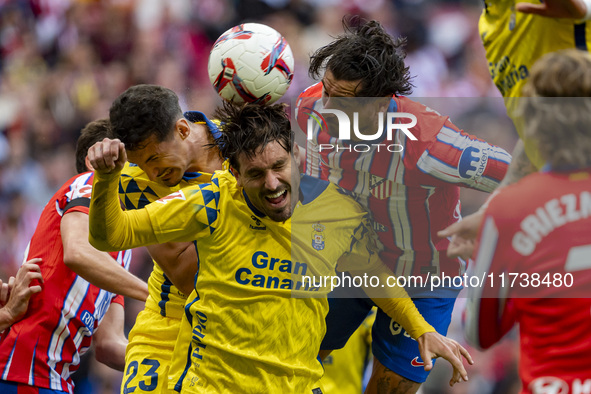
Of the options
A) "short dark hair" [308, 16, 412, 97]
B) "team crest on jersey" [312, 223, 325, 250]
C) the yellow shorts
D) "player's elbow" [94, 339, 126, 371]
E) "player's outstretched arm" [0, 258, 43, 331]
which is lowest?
"player's elbow" [94, 339, 126, 371]

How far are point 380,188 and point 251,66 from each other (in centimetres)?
96

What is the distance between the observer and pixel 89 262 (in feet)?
14.1

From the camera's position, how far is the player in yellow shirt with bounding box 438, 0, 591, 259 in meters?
3.03

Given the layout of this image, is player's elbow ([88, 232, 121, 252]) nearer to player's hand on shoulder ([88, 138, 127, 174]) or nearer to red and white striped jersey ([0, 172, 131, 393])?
player's hand on shoulder ([88, 138, 127, 174])

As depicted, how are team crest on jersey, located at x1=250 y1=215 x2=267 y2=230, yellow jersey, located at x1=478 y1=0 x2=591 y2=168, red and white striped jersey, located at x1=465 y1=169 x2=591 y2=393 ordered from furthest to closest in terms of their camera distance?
team crest on jersey, located at x1=250 y1=215 x2=267 y2=230 → yellow jersey, located at x1=478 y1=0 x2=591 y2=168 → red and white striped jersey, located at x1=465 y1=169 x2=591 y2=393

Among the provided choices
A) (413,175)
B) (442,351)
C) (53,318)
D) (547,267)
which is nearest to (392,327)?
(442,351)

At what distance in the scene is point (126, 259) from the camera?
502 cm

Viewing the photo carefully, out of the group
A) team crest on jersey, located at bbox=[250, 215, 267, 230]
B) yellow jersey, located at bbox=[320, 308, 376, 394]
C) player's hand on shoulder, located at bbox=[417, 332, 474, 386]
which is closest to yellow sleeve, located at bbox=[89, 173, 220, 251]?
team crest on jersey, located at bbox=[250, 215, 267, 230]

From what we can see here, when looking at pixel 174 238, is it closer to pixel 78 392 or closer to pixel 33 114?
pixel 78 392

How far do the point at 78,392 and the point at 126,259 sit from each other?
9.31 feet

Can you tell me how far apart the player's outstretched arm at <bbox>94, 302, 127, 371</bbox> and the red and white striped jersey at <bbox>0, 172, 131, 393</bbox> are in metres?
0.44

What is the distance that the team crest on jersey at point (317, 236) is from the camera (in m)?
3.83

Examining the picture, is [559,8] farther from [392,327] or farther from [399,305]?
[392,327]

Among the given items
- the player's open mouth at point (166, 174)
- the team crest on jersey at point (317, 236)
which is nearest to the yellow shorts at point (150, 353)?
the player's open mouth at point (166, 174)
